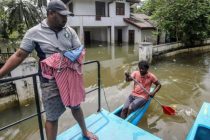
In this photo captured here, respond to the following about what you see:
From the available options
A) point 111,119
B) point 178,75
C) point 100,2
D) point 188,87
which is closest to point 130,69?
point 178,75

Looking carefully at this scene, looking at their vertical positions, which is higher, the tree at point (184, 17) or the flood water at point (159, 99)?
the tree at point (184, 17)

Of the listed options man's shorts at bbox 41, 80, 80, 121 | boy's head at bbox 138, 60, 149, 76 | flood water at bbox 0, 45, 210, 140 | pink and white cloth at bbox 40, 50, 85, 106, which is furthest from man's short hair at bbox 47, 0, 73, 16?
flood water at bbox 0, 45, 210, 140

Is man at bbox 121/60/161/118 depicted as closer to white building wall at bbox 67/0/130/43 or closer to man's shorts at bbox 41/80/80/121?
man's shorts at bbox 41/80/80/121

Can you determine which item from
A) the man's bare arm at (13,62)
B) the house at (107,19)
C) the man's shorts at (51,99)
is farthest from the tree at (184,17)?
the man's bare arm at (13,62)

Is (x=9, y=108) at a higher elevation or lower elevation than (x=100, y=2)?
lower

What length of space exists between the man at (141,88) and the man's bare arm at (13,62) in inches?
105

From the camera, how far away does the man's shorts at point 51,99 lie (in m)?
1.87

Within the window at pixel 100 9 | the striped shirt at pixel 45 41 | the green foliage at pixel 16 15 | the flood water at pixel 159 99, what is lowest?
the flood water at pixel 159 99

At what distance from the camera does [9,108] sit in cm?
523

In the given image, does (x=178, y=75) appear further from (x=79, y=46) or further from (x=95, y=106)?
(x=79, y=46)

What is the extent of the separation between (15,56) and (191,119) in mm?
4358

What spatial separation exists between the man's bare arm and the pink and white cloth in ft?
0.63

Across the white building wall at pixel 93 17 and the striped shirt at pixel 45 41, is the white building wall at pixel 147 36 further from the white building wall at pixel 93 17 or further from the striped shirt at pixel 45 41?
the striped shirt at pixel 45 41

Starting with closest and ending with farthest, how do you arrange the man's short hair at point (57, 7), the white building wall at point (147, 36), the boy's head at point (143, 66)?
the man's short hair at point (57, 7) → the boy's head at point (143, 66) → the white building wall at point (147, 36)
